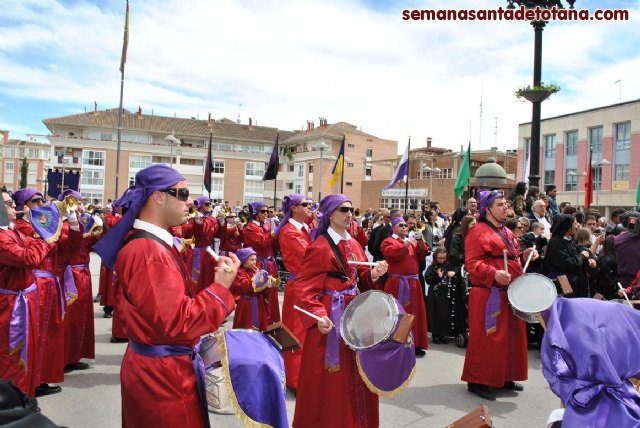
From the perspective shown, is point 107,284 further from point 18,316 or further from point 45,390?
point 18,316

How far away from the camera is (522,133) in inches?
1795

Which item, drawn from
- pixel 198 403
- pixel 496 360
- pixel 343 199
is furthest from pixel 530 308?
pixel 198 403

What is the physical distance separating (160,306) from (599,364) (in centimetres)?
199

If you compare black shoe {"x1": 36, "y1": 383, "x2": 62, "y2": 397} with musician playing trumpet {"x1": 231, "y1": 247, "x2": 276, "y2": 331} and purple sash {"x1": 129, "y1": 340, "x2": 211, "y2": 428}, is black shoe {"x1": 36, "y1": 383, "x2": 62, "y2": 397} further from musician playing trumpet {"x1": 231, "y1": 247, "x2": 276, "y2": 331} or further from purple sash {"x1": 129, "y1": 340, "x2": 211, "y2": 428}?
purple sash {"x1": 129, "y1": 340, "x2": 211, "y2": 428}

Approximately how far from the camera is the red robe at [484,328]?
5805mm

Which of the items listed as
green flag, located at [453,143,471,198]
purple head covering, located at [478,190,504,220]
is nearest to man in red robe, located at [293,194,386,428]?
purple head covering, located at [478,190,504,220]

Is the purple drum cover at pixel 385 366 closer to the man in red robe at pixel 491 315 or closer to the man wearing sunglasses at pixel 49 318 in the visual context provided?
the man in red robe at pixel 491 315

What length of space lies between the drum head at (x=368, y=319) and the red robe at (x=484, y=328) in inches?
87.1

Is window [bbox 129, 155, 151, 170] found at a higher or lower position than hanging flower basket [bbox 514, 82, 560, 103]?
higher

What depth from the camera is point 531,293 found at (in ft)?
17.5

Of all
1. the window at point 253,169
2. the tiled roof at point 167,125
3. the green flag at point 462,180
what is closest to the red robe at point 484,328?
the green flag at point 462,180

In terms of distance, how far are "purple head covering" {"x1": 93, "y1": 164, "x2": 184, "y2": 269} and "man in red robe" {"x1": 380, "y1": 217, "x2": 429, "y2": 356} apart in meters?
5.07

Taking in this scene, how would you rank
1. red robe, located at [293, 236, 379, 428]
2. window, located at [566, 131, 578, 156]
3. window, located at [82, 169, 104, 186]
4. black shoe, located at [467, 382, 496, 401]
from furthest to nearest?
1. window, located at [82, 169, 104, 186]
2. window, located at [566, 131, 578, 156]
3. black shoe, located at [467, 382, 496, 401]
4. red robe, located at [293, 236, 379, 428]

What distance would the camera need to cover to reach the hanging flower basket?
1124 centimetres
